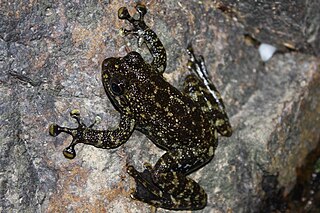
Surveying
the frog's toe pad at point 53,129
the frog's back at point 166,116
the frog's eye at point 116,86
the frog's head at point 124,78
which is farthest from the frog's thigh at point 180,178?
the frog's toe pad at point 53,129

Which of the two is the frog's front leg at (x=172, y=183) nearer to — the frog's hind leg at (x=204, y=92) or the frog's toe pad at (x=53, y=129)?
the frog's hind leg at (x=204, y=92)

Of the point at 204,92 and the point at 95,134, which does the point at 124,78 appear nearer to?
the point at 95,134

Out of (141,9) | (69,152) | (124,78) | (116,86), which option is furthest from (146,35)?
(69,152)

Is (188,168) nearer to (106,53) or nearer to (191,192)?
(191,192)

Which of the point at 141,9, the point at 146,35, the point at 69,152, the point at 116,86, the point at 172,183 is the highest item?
the point at 141,9

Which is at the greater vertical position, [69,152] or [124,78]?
[124,78]

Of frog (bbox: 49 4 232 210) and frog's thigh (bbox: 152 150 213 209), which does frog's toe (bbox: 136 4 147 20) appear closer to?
frog (bbox: 49 4 232 210)
